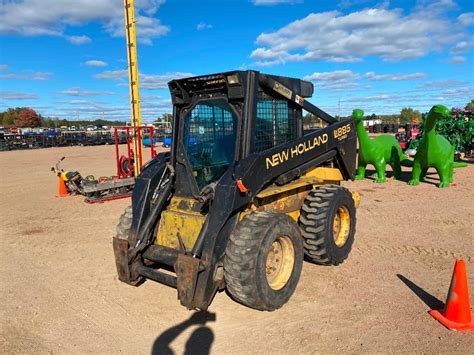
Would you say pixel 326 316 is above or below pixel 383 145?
below

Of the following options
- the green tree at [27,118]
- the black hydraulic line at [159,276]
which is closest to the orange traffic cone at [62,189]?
the black hydraulic line at [159,276]

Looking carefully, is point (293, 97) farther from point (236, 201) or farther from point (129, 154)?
point (129, 154)

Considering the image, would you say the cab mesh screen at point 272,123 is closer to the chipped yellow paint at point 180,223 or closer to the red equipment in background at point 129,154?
the chipped yellow paint at point 180,223

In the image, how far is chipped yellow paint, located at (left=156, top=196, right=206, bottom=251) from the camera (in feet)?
13.5

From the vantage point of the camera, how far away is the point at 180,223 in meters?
4.22

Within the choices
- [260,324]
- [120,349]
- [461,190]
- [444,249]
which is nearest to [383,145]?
[461,190]

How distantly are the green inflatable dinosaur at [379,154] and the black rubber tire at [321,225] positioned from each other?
6.10 metres

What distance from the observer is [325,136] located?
203 inches

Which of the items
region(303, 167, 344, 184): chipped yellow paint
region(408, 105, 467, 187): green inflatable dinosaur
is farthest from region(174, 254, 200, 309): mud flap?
region(408, 105, 467, 187): green inflatable dinosaur

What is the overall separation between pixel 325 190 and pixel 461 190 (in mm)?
6772

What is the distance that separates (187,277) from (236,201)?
857 millimetres

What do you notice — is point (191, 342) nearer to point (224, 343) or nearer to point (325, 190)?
point (224, 343)

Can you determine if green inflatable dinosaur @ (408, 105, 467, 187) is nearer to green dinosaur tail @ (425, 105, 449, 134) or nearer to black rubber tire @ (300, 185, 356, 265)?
green dinosaur tail @ (425, 105, 449, 134)

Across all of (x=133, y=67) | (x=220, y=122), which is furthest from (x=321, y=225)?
(x=133, y=67)
